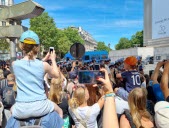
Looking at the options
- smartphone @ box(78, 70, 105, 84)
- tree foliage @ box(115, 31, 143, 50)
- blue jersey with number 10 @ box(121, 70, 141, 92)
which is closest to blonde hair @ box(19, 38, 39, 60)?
smartphone @ box(78, 70, 105, 84)

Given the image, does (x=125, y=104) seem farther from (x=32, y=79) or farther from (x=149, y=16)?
→ (x=149, y=16)

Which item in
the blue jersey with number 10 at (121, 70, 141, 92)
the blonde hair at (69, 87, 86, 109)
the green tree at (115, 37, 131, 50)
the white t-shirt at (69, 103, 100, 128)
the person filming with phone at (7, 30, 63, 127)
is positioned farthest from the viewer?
the green tree at (115, 37, 131, 50)

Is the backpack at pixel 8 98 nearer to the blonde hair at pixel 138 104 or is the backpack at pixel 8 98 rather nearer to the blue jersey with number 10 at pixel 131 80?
the blue jersey with number 10 at pixel 131 80

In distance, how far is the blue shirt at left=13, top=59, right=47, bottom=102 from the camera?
278 centimetres

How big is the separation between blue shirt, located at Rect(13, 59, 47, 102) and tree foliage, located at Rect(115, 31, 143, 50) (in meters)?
74.1

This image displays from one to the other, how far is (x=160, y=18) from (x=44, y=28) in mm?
48552

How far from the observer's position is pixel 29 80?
2799 millimetres

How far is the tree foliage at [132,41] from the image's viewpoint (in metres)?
90.5

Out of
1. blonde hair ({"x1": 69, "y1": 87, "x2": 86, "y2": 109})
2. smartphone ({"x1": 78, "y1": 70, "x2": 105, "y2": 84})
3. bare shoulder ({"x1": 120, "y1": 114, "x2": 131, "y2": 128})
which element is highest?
smartphone ({"x1": 78, "y1": 70, "x2": 105, "y2": 84})

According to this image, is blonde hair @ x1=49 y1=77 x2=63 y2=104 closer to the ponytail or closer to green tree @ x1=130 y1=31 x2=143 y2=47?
the ponytail

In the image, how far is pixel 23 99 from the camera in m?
2.77

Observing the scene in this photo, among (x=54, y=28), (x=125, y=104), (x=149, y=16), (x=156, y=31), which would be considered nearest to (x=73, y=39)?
(x=54, y=28)

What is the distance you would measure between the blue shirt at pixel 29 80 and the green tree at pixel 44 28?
195 ft

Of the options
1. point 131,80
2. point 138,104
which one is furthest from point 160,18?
point 138,104
